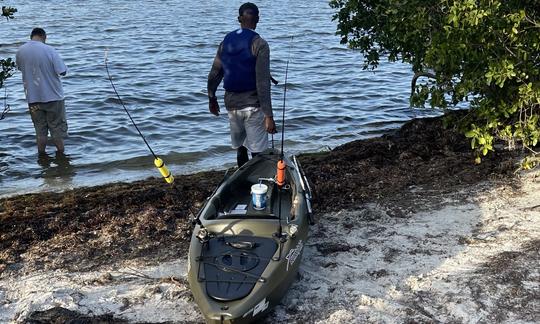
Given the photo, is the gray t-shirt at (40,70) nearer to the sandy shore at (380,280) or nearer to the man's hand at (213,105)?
the man's hand at (213,105)

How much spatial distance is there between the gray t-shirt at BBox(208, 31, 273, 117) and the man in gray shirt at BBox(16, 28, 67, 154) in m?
4.14

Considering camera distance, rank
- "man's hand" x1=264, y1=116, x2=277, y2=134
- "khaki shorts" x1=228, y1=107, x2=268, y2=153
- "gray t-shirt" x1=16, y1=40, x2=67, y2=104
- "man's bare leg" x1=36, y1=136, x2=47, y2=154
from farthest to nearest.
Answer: "man's bare leg" x1=36, y1=136, x2=47, y2=154, "gray t-shirt" x1=16, y1=40, x2=67, y2=104, "khaki shorts" x1=228, y1=107, x2=268, y2=153, "man's hand" x1=264, y1=116, x2=277, y2=134

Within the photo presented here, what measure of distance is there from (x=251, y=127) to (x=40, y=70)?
471cm

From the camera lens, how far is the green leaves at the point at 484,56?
6871 mm

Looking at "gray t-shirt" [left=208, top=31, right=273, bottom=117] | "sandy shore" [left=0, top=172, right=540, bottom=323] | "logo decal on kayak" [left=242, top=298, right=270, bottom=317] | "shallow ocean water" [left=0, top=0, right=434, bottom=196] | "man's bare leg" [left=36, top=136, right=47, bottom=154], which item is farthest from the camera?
"shallow ocean water" [left=0, top=0, right=434, bottom=196]

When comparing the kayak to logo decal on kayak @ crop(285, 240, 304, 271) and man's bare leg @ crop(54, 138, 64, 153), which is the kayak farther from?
man's bare leg @ crop(54, 138, 64, 153)

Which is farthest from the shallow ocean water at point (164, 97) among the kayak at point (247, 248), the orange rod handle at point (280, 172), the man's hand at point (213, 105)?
the orange rod handle at point (280, 172)

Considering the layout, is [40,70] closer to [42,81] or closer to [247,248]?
[42,81]

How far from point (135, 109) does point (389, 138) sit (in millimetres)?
6467

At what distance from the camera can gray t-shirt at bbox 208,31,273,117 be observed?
7.16 m

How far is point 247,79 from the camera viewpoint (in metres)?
7.38

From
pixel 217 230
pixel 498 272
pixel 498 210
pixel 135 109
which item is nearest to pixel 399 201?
pixel 498 210

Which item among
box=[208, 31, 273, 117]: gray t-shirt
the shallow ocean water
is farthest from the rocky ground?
the shallow ocean water

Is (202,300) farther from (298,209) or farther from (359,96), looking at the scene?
(359,96)
